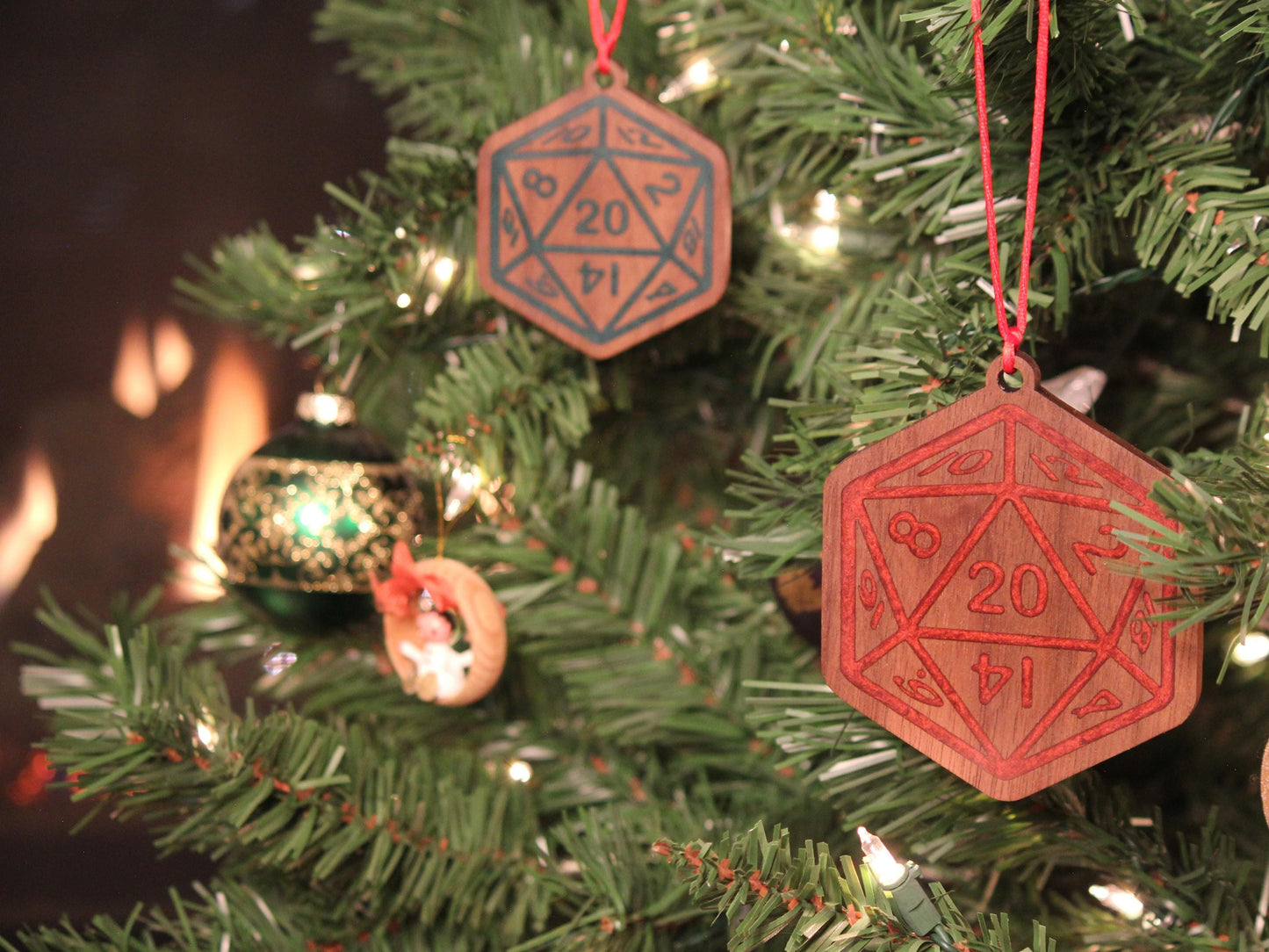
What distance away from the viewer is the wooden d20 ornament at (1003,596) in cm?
31

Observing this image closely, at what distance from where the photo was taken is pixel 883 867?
31cm

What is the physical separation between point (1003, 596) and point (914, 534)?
0.03m

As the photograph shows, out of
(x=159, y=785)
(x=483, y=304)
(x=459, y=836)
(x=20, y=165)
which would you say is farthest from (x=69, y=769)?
(x=20, y=165)

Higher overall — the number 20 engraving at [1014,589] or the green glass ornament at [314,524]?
the number 20 engraving at [1014,589]

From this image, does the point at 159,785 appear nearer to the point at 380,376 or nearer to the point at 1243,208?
the point at 380,376

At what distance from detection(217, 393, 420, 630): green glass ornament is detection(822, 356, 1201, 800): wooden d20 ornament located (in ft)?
0.83

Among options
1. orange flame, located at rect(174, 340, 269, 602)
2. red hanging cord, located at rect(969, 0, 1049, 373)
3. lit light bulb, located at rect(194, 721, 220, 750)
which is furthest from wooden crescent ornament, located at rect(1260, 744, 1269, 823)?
orange flame, located at rect(174, 340, 269, 602)

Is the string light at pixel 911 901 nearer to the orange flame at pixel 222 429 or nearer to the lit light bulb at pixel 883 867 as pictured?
the lit light bulb at pixel 883 867

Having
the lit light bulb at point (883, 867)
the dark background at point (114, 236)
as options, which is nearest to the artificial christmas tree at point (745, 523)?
the lit light bulb at point (883, 867)

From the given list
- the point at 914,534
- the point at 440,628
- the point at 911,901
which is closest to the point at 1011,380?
the point at 914,534

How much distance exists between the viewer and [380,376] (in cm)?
62

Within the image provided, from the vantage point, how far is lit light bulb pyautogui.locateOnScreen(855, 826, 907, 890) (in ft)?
1.01

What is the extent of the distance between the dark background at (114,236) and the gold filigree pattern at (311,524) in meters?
0.31

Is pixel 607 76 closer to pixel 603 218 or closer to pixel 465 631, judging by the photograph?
pixel 603 218
